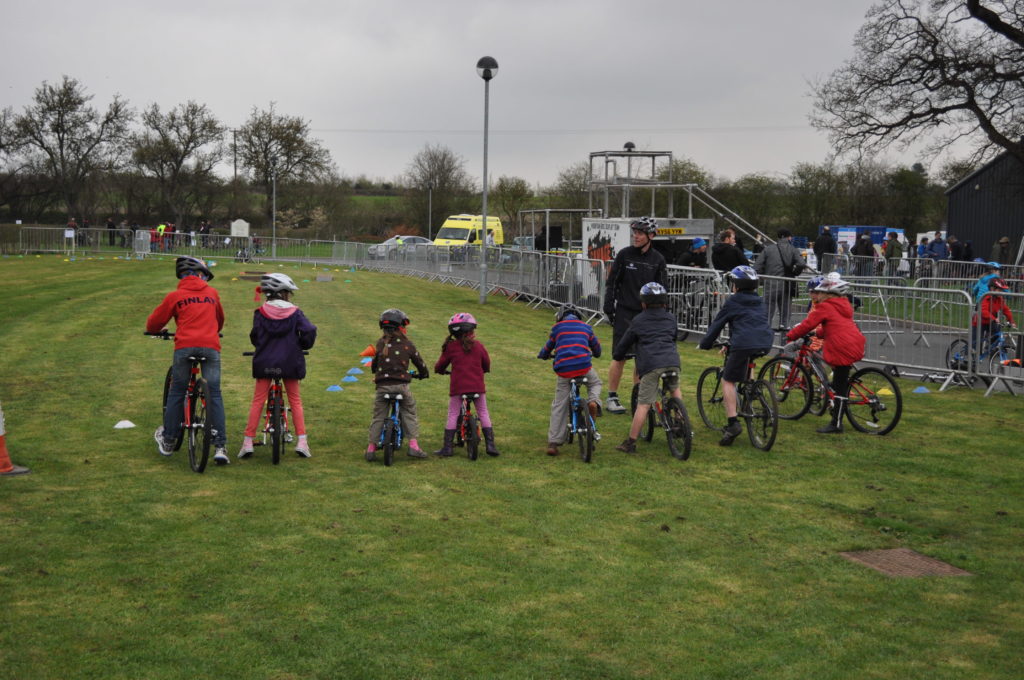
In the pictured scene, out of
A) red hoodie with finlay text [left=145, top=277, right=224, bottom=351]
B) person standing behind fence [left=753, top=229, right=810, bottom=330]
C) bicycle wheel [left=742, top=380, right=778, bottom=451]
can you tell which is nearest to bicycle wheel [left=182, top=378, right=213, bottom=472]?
red hoodie with finlay text [left=145, top=277, right=224, bottom=351]

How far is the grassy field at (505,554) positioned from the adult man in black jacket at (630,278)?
3.15ft

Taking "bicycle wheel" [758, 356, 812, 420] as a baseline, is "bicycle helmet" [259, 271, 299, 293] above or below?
above

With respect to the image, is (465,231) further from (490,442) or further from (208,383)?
(208,383)

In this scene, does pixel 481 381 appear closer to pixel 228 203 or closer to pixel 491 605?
pixel 491 605

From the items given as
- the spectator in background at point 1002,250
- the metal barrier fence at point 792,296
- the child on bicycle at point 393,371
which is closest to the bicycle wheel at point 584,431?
the child on bicycle at point 393,371

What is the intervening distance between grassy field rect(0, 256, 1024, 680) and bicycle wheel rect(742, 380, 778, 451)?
0.77ft

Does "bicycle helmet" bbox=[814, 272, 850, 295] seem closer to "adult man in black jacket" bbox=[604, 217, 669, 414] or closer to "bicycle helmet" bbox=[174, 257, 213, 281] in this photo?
"adult man in black jacket" bbox=[604, 217, 669, 414]

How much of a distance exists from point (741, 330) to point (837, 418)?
6.03ft

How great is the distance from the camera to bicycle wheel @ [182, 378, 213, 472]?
9.24 m

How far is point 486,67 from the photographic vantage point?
84.5 feet

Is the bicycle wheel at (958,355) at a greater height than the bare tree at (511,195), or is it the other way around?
the bare tree at (511,195)

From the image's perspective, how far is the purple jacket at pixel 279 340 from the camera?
370 inches

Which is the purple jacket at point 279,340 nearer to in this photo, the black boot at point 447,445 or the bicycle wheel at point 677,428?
the black boot at point 447,445

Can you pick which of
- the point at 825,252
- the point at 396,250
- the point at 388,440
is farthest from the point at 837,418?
the point at 396,250
